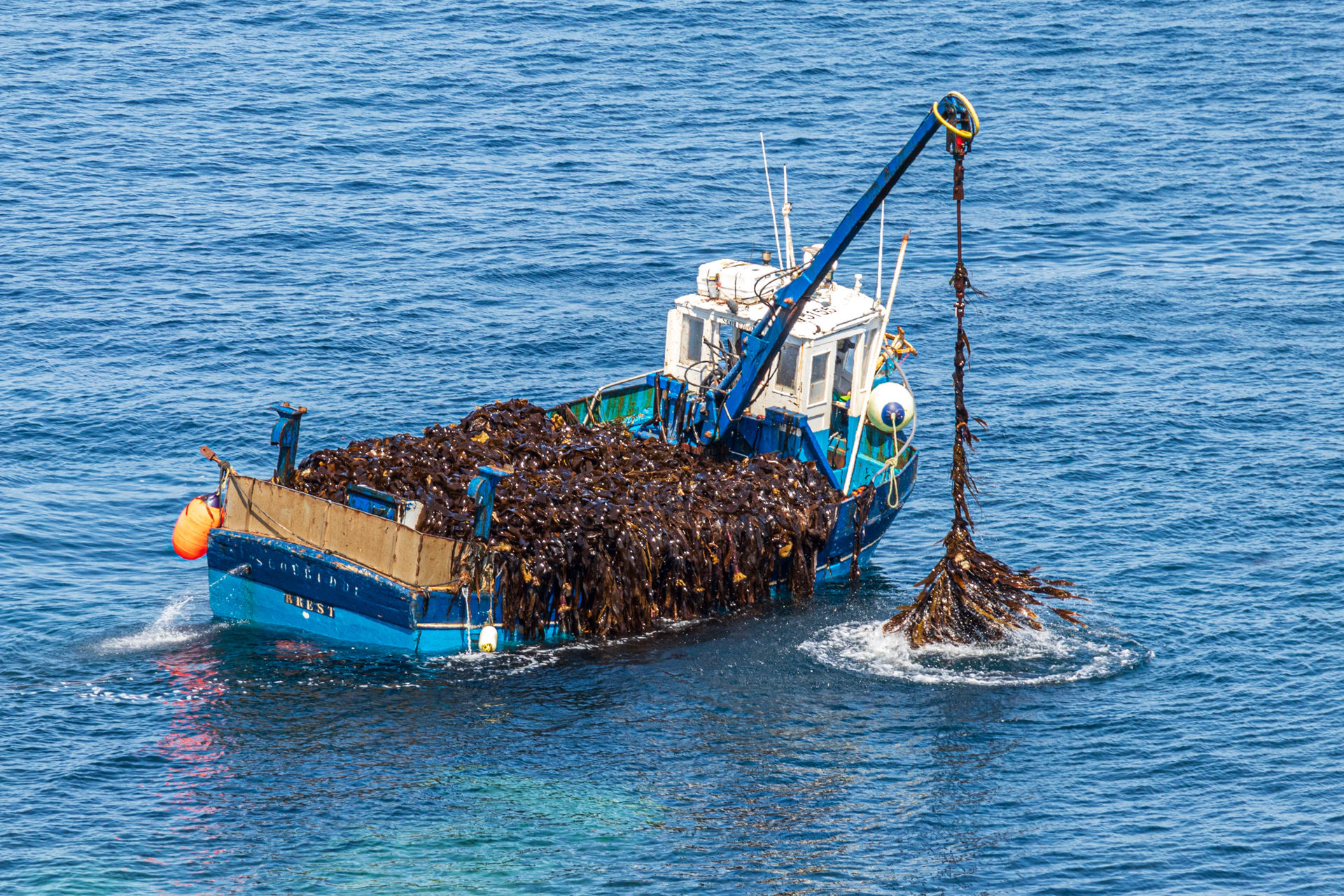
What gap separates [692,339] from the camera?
33312 mm

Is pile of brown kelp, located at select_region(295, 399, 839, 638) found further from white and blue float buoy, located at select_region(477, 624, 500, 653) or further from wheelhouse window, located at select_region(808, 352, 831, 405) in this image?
wheelhouse window, located at select_region(808, 352, 831, 405)

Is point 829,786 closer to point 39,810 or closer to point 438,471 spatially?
point 438,471

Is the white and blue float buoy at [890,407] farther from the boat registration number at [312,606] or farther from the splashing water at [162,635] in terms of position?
the splashing water at [162,635]

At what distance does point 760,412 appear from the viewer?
32.9 metres

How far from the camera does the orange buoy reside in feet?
92.5

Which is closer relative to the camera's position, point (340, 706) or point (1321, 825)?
point (1321, 825)

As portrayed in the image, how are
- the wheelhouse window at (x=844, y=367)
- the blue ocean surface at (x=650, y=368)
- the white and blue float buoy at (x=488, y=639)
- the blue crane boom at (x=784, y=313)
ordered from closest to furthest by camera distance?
1. the blue ocean surface at (x=650, y=368)
2. the white and blue float buoy at (x=488, y=639)
3. the blue crane boom at (x=784, y=313)
4. the wheelhouse window at (x=844, y=367)

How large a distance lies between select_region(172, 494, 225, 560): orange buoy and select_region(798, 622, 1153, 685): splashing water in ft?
33.0

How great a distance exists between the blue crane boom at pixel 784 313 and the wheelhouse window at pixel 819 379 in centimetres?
100

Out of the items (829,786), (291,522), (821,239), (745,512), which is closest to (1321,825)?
(829,786)

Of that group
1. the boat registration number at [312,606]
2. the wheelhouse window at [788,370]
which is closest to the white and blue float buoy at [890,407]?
the wheelhouse window at [788,370]

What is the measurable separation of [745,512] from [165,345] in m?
20.6

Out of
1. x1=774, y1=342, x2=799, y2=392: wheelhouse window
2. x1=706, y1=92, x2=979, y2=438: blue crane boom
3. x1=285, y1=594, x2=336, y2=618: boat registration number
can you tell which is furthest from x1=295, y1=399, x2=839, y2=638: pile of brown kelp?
x1=774, y1=342, x2=799, y2=392: wheelhouse window

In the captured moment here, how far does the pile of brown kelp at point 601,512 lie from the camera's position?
2783 cm
